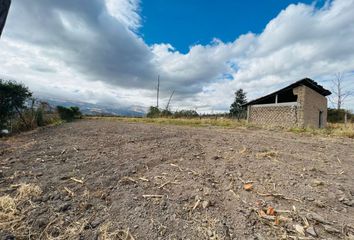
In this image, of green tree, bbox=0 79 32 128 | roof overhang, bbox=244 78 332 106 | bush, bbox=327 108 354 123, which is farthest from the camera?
bush, bbox=327 108 354 123

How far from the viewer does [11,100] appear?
7.02 meters

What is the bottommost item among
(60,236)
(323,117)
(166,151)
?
(60,236)

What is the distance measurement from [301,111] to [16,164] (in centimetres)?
1490

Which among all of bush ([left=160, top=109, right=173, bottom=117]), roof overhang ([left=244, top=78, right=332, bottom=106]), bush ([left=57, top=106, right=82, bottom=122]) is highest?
roof overhang ([left=244, top=78, right=332, bottom=106])

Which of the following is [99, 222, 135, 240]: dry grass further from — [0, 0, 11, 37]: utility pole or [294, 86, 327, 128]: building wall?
[294, 86, 327, 128]: building wall

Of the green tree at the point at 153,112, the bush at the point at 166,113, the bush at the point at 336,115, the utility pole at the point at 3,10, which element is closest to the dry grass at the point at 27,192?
the utility pole at the point at 3,10

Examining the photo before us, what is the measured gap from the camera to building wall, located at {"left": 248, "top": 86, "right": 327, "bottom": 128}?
12923 millimetres

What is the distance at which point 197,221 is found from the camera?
156cm

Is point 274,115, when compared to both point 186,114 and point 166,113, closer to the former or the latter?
point 186,114

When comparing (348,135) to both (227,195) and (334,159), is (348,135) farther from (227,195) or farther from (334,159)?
(227,195)

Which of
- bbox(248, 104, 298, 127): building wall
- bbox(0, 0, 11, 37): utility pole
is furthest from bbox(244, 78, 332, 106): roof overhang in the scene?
bbox(0, 0, 11, 37): utility pole

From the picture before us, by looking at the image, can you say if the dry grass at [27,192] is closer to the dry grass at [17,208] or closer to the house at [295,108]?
the dry grass at [17,208]

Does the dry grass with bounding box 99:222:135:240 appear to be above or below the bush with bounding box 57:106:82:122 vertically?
below

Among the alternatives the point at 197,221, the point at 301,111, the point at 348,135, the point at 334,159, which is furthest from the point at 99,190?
the point at 301,111
